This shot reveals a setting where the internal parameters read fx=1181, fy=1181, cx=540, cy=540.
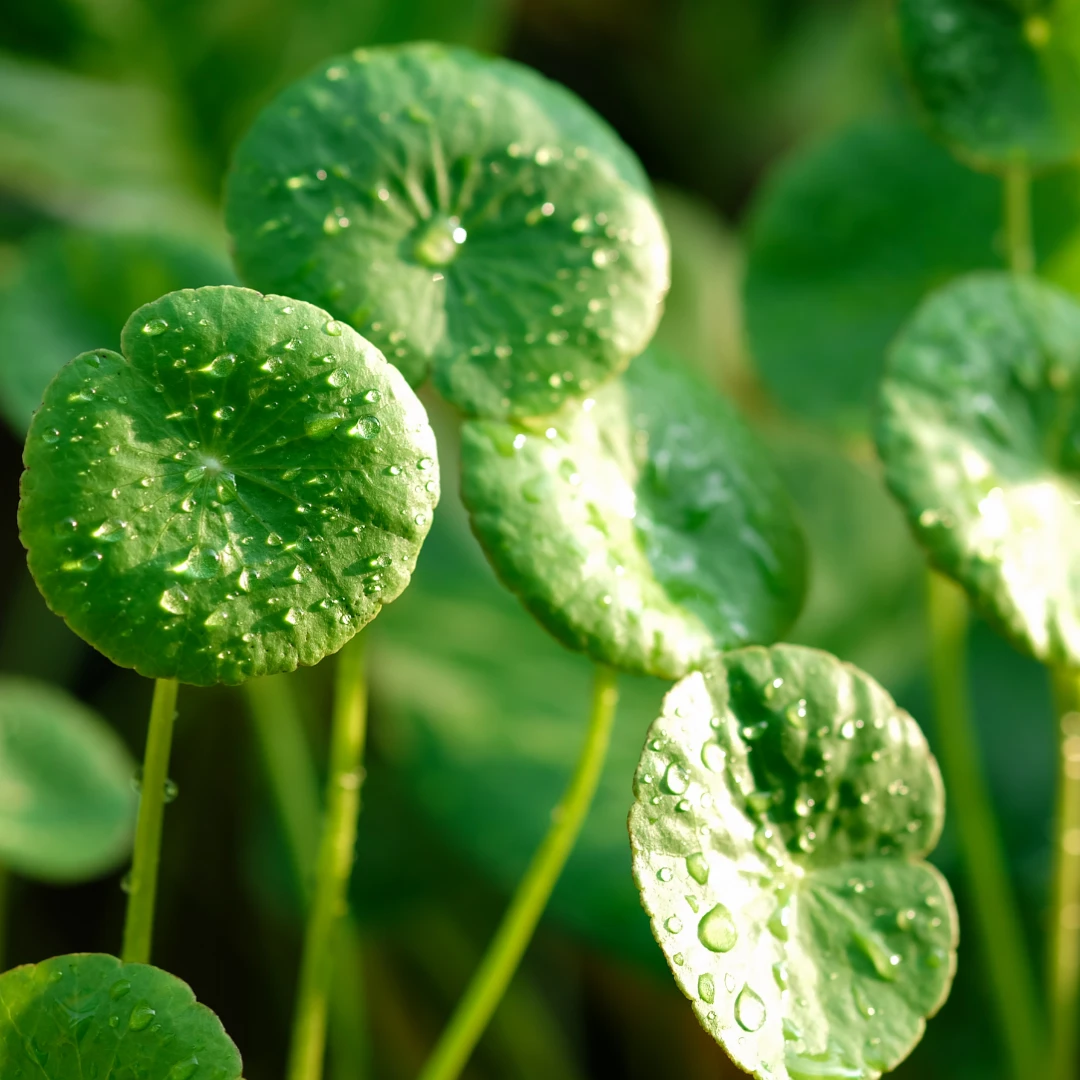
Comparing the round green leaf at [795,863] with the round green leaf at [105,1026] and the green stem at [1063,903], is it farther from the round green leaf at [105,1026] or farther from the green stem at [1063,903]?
the green stem at [1063,903]

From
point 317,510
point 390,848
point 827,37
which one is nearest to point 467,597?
point 390,848

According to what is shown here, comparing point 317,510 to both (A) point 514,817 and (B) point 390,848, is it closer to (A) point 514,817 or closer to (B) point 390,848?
(A) point 514,817

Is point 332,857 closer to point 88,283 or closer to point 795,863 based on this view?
point 795,863

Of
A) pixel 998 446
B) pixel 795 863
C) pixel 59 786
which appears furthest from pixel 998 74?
pixel 59 786

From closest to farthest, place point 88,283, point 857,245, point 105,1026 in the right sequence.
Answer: point 105,1026
point 88,283
point 857,245

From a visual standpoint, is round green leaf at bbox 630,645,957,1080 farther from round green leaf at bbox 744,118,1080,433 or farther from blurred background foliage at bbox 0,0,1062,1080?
round green leaf at bbox 744,118,1080,433

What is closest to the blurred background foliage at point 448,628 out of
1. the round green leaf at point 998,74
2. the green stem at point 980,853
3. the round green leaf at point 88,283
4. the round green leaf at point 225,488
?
the round green leaf at point 88,283
